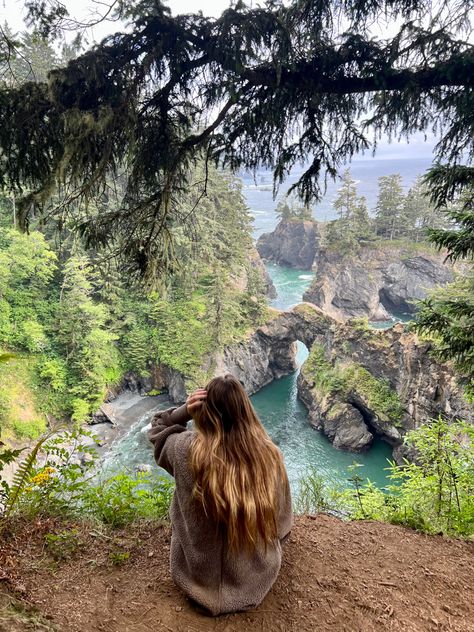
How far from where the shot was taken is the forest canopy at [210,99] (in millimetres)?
2693

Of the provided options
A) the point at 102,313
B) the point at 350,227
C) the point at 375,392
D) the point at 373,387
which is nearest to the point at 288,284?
the point at 350,227

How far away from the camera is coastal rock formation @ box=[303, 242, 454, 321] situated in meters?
38.0

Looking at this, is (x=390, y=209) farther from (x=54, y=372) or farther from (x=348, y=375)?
(x=54, y=372)

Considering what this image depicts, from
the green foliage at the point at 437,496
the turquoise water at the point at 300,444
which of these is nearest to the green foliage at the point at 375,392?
the turquoise water at the point at 300,444

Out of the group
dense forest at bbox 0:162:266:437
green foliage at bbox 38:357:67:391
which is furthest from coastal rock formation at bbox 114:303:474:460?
green foliage at bbox 38:357:67:391

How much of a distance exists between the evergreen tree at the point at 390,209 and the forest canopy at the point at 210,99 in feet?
→ 122

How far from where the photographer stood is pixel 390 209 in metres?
37.8

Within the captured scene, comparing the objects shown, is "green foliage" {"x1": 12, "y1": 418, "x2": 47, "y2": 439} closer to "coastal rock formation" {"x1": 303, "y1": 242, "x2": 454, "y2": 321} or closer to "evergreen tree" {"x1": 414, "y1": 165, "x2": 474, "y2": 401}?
"evergreen tree" {"x1": 414, "y1": 165, "x2": 474, "y2": 401}

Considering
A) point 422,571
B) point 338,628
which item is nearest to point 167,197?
point 338,628

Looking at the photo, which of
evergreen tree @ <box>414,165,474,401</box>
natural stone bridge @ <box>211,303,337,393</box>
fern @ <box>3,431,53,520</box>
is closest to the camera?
fern @ <box>3,431,53,520</box>

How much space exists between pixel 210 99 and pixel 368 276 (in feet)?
123

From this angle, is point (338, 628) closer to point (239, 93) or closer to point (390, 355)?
point (239, 93)

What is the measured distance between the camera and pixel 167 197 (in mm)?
3180

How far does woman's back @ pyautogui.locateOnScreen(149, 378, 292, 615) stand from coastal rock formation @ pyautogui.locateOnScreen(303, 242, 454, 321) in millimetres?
36003
